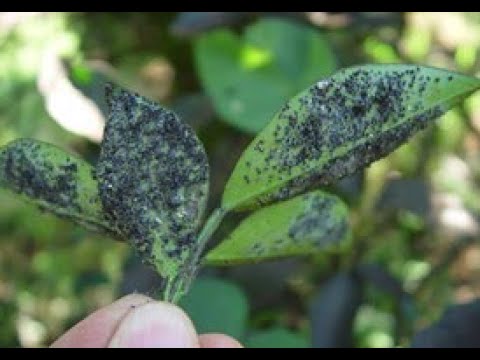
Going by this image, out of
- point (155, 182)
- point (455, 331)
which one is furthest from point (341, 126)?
point (455, 331)

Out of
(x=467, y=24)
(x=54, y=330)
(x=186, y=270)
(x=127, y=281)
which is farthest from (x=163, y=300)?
(x=467, y=24)

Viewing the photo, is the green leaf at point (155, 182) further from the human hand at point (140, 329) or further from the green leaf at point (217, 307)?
the green leaf at point (217, 307)

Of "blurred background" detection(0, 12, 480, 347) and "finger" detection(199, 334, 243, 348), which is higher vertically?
"blurred background" detection(0, 12, 480, 347)

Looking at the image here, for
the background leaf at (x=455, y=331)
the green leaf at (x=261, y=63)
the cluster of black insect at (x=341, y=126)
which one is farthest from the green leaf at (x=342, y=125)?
the green leaf at (x=261, y=63)

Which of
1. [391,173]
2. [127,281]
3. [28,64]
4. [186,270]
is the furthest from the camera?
[28,64]

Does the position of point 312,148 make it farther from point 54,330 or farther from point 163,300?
point 54,330

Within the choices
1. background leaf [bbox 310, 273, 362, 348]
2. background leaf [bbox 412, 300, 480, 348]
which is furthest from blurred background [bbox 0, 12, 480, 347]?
background leaf [bbox 412, 300, 480, 348]

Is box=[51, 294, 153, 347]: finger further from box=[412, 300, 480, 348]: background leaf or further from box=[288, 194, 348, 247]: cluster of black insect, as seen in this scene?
box=[412, 300, 480, 348]: background leaf
